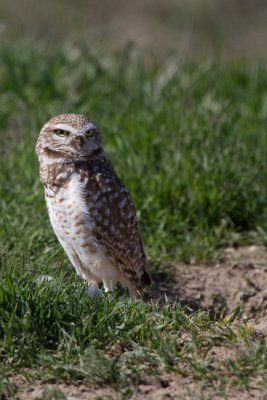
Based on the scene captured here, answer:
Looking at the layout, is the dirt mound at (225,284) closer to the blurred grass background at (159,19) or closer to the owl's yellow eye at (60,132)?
the owl's yellow eye at (60,132)

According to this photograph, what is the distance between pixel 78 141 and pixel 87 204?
1.20ft

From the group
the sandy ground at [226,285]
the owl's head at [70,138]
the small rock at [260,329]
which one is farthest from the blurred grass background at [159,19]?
the small rock at [260,329]

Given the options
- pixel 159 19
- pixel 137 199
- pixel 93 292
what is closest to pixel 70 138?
pixel 93 292

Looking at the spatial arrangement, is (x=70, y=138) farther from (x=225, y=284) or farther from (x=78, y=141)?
(x=225, y=284)

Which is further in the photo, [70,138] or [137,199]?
[137,199]

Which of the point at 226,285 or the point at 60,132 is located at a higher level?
the point at 60,132

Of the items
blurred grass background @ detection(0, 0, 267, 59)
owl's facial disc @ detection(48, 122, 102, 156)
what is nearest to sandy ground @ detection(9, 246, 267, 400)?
owl's facial disc @ detection(48, 122, 102, 156)

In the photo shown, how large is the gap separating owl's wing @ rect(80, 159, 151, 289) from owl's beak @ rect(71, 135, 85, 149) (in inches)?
6.3

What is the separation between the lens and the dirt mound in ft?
18.4

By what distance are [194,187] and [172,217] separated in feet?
0.86

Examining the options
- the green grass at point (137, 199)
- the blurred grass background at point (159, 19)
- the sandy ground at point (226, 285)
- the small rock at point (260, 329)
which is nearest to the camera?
the green grass at point (137, 199)

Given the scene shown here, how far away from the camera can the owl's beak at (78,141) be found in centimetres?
510

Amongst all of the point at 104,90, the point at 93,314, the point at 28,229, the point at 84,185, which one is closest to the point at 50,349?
the point at 93,314

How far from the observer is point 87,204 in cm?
506
